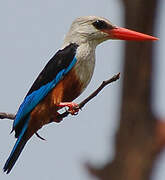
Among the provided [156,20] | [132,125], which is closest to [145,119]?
[132,125]

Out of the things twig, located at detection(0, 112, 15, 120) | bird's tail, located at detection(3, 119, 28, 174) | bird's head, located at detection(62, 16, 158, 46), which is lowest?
bird's tail, located at detection(3, 119, 28, 174)

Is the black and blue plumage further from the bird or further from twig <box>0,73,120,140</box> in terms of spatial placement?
twig <box>0,73,120,140</box>

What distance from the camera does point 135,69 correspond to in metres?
2.31

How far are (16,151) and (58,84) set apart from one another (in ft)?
2.77

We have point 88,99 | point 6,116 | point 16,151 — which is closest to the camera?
point 88,99

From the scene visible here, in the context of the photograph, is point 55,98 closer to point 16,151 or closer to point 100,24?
point 16,151

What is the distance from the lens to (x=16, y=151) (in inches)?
191

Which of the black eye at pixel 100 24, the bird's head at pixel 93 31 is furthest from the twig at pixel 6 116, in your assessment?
the black eye at pixel 100 24

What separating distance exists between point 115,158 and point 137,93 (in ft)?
1.15

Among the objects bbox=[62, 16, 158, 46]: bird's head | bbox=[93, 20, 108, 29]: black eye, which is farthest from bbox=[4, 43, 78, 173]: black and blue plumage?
bbox=[93, 20, 108, 29]: black eye

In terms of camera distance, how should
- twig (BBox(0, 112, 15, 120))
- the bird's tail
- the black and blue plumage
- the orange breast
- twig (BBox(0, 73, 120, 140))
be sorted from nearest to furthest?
twig (BBox(0, 73, 120, 140)) < twig (BBox(0, 112, 15, 120)) < the bird's tail < the black and blue plumage < the orange breast

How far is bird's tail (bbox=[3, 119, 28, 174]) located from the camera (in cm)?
476

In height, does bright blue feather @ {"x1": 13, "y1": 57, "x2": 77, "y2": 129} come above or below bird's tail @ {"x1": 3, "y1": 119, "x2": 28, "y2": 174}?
above

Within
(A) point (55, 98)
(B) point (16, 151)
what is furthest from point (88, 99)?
(B) point (16, 151)
